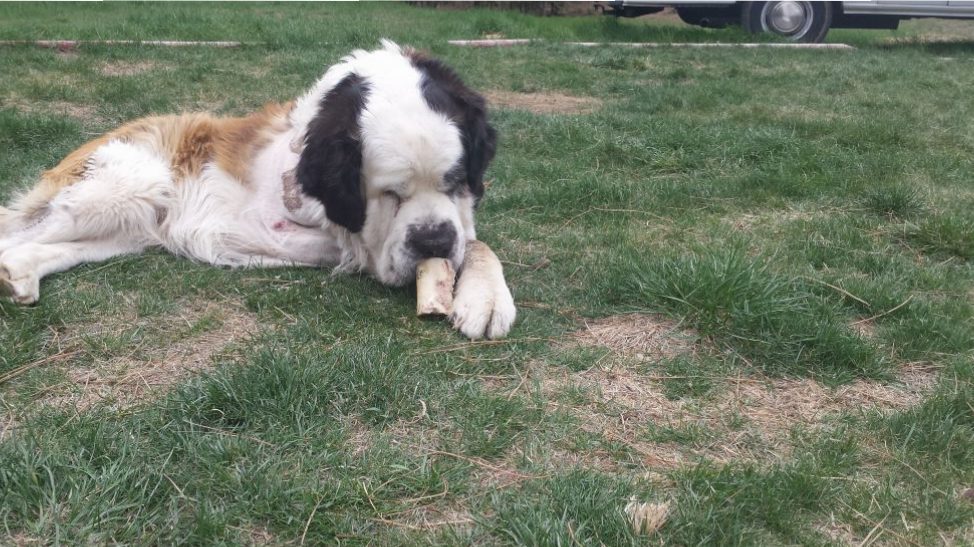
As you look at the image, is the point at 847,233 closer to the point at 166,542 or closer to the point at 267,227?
the point at 267,227

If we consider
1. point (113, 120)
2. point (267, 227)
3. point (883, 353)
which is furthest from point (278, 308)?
point (113, 120)

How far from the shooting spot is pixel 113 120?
6.95 m

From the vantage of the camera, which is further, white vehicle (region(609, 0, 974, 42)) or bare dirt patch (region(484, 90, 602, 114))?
white vehicle (region(609, 0, 974, 42))

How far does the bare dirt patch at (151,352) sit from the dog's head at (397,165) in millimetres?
667

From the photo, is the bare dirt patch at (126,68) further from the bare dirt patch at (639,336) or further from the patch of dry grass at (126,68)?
the bare dirt patch at (639,336)

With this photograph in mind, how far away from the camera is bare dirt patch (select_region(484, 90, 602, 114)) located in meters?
8.30

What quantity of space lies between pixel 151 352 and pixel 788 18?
13.4 m

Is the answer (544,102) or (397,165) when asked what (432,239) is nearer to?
(397,165)

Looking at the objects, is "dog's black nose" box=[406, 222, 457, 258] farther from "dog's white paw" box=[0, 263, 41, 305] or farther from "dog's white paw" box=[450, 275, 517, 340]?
"dog's white paw" box=[0, 263, 41, 305]

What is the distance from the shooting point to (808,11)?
13742 millimetres

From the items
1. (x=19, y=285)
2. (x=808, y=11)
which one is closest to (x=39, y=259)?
(x=19, y=285)

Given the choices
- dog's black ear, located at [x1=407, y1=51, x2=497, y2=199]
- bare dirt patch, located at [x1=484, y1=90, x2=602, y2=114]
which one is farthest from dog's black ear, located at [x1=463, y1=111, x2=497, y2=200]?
bare dirt patch, located at [x1=484, y1=90, x2=602, y2=114]

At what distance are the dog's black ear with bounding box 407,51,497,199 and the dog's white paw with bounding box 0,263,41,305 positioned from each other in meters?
1.87

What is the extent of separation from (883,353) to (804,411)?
0.60m
